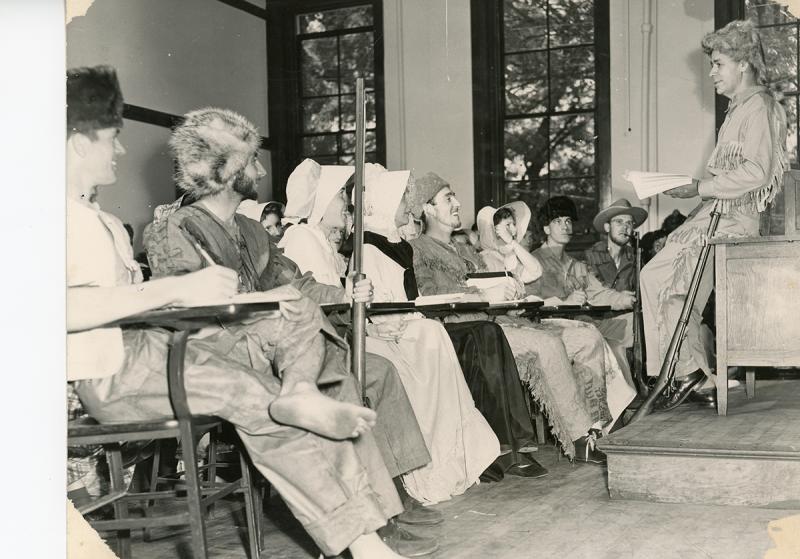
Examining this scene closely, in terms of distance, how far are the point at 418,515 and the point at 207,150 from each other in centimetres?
160

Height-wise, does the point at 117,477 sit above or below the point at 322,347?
below

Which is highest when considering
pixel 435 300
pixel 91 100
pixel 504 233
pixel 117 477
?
pixel 91 100

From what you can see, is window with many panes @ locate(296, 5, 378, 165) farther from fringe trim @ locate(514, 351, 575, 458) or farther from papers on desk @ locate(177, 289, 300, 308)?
papers on desk @ locate(177, 289, 300, 308)

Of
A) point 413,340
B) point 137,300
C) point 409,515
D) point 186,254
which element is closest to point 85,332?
point 137,300

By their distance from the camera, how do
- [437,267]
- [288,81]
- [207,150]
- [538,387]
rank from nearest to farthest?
[207,150]
[538,387]
[437,267]
[288,81]

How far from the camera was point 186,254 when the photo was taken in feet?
9.90

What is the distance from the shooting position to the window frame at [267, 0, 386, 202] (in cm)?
595

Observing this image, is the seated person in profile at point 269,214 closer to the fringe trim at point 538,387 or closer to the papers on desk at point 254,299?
the fringe trim at point 538,387

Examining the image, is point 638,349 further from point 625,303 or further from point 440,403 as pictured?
point 440,403

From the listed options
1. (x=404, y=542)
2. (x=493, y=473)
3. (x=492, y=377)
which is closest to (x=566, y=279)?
(x=492, y=377)

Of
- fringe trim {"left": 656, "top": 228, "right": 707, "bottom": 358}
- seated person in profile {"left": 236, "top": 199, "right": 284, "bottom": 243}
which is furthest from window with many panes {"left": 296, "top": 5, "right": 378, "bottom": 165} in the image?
fringe trim {"left": 656, "top": 228, "right": 707, "bottom": 358}

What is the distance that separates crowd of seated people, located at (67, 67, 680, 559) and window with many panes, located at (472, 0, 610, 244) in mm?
3158

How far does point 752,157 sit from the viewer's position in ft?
15.2

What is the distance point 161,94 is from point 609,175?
12.7ft
